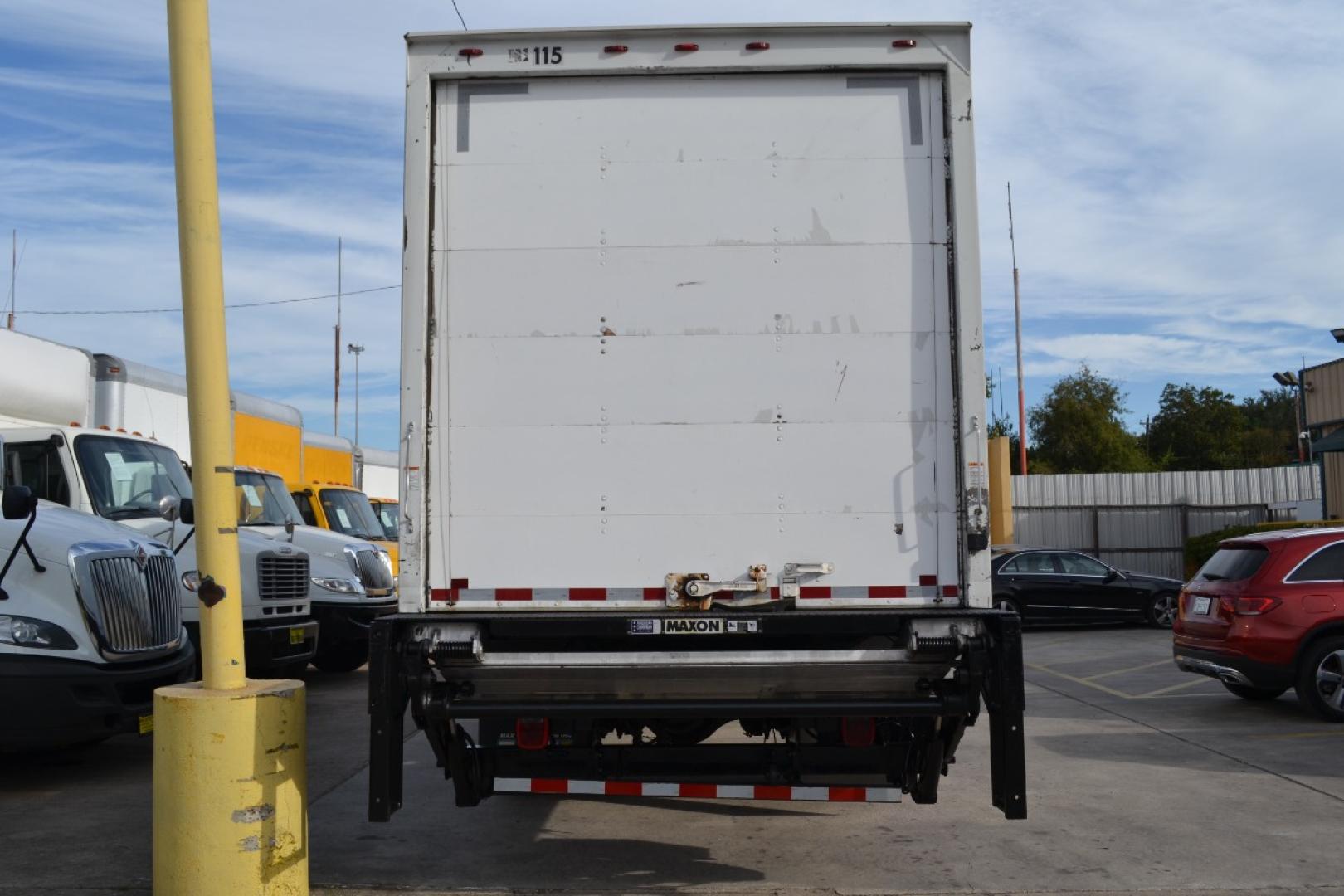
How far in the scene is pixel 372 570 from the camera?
1465 cm

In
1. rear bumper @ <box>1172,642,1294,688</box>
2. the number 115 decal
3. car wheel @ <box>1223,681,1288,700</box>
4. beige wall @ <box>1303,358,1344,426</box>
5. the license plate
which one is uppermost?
beige wall @ <box>1303,358,1344,426</box>

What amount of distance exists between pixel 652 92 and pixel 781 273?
1.04 meters

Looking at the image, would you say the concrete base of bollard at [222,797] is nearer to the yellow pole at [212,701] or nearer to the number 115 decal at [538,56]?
the yellow pole at [212,701]

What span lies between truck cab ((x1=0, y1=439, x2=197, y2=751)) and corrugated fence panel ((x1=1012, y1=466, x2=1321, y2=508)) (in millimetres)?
27297

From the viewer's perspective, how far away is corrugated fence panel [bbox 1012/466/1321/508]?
110ft

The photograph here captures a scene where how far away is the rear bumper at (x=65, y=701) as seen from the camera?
807 cm

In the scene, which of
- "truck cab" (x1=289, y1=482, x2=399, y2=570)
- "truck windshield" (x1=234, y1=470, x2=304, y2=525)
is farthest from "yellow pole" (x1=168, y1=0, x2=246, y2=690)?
"truck cab" (x1=289, y1=482, x2=399, y2=570)

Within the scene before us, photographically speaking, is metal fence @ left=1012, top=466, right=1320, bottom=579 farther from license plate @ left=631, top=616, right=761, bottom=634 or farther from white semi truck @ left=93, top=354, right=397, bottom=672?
license plate @ left=631, top=616, right=761, bottom=634

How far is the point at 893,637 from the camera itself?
5895 mm

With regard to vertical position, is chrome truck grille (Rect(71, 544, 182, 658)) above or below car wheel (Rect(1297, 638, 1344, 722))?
above

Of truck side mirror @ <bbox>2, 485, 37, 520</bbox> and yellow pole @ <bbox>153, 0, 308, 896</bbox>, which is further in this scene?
truck side mirror @ <bbox>2, 485, 37, 520</bbox>

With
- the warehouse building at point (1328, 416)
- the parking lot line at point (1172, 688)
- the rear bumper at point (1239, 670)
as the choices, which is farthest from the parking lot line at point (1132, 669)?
the warehouse building at point (1328, 416)

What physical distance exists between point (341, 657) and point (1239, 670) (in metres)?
9.70

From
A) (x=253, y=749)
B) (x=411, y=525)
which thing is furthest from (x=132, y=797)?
(x=411, y=525)
